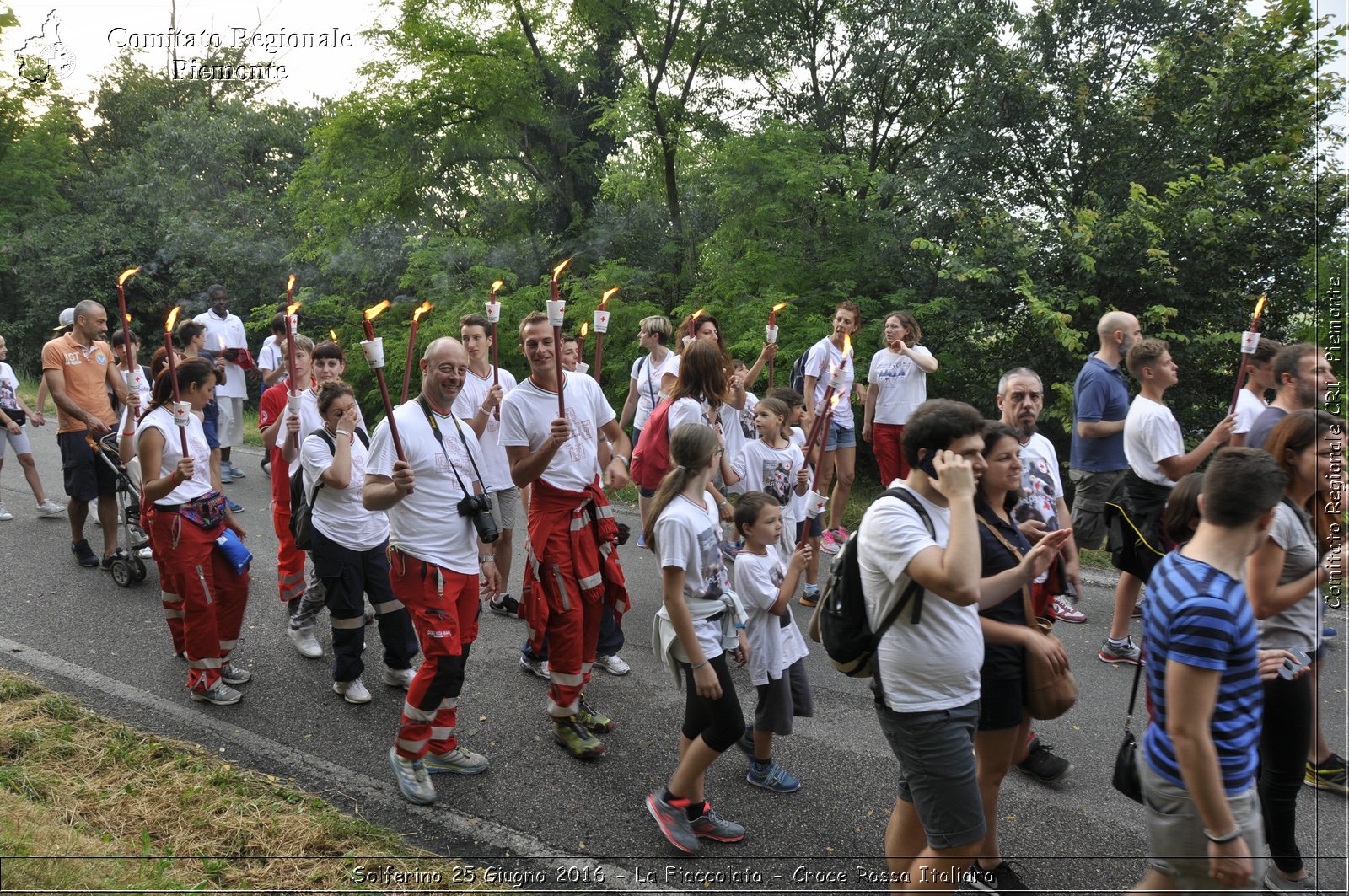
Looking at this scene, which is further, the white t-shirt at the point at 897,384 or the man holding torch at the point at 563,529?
the white t-shirt at the point at 897,384

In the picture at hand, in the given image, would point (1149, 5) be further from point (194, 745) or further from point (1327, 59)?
point (194, 745)

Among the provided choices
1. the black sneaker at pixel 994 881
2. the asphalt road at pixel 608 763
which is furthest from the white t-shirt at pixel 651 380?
the black sneaker at pixel 994 881

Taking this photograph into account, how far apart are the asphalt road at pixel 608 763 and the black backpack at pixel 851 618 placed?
1146 mm

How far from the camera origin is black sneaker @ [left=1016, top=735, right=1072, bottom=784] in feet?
14.6

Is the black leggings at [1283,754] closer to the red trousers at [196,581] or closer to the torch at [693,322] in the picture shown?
the torch at [693,322]

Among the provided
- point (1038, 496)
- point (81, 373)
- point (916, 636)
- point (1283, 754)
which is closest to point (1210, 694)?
point (916, 636)

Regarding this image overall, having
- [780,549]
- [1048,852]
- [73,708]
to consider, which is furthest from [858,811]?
[73,708]

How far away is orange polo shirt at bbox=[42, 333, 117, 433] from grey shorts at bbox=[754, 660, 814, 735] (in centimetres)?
654

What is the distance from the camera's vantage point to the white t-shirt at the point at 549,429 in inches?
195

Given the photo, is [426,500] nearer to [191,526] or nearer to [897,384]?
[191,526]

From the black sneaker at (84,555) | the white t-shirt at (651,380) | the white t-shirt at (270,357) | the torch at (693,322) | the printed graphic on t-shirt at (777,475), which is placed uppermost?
the torch at (693,322)

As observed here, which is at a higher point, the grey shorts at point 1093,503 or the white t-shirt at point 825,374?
the white t-shirt at point 825,374

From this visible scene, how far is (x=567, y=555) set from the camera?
4.83 meters

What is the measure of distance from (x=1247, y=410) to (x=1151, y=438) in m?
0.65
